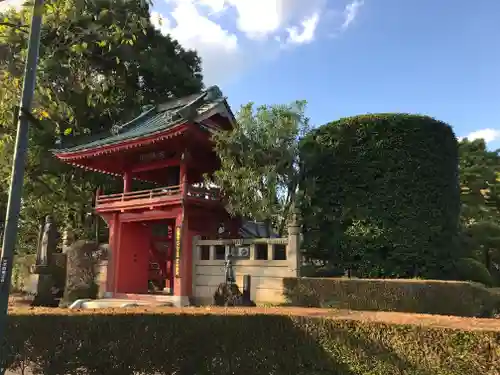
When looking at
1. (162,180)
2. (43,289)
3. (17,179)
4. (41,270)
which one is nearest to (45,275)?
(41,270)

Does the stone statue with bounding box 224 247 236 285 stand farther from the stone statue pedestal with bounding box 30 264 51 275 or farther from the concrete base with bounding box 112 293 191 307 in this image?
the stone statue pedestal with bounding box 30 264 51 275

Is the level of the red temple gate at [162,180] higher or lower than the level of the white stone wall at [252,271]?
higher

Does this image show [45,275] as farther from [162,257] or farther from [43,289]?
[162,257]

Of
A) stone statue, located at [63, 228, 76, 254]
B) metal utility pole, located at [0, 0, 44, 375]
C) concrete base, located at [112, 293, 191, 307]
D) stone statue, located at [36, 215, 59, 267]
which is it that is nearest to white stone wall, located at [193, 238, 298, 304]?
concrete base, located at [112, 293, 191, 307]

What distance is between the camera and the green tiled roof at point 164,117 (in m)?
17.5

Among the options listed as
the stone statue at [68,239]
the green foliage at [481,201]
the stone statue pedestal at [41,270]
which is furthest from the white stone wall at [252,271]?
the stone statue at [68,239]

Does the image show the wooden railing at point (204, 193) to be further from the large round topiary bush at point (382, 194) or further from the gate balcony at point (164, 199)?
the large round topiary bush at point (382, 194)

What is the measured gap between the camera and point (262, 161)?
15898 mm

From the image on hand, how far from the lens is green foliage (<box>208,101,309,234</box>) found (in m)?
15.6

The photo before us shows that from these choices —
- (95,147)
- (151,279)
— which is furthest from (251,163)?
(151,279)

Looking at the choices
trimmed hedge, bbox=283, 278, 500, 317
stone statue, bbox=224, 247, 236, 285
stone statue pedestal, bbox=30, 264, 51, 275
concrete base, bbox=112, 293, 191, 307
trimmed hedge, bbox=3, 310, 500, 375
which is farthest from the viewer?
stone statue pedestal, bbox=30, 264, 51, 275

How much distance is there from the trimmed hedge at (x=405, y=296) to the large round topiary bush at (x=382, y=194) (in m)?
2.50

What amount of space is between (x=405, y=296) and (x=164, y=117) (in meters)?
13.6

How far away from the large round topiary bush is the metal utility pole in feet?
39.3
